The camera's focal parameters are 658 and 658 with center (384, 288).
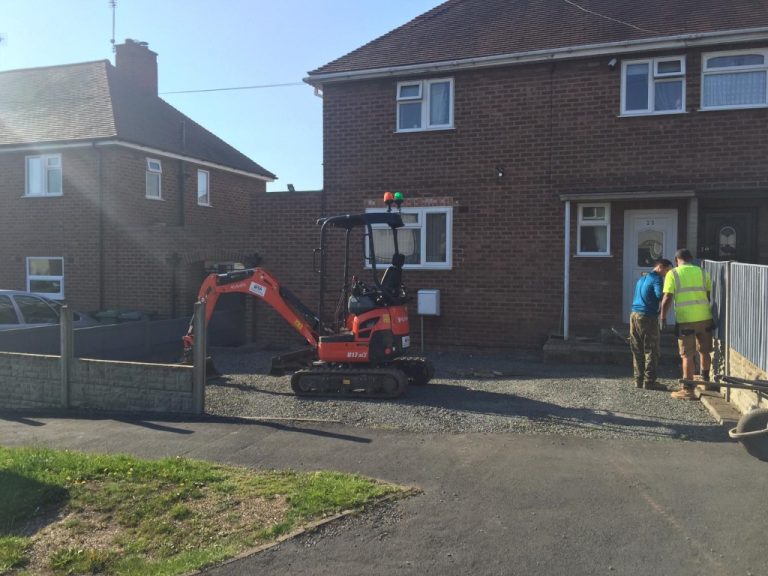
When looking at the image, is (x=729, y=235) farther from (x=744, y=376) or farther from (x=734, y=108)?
(x=744, y=376)

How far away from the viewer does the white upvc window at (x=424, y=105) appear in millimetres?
13367

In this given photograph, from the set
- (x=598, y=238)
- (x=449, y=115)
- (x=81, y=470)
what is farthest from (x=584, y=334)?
(x=81, y=470)

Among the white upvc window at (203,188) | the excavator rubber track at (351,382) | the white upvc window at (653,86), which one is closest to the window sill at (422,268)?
the white upvc window at (653,86)

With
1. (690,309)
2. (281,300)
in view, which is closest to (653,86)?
(690,309)

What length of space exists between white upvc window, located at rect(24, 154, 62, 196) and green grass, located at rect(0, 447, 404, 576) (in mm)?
13792

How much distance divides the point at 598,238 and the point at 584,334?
1.83 metres

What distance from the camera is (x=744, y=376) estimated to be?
7.59m

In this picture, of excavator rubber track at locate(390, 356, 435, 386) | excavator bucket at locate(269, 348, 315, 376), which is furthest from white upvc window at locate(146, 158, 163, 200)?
excavator rubber track at locate(390, 356, 435, 386)

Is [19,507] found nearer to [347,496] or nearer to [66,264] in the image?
[347,496]

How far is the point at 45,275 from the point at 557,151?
13.8m

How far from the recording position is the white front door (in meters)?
12.1

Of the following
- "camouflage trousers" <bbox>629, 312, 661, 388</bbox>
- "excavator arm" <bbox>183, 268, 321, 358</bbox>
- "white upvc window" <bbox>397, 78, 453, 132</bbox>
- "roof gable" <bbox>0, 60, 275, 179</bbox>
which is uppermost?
"roof gable" <bbox>0, 60, 275, 179</bbox>

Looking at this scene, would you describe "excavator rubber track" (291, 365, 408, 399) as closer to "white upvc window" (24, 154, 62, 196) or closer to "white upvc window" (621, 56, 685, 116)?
"white upvc window" (621, 56, 685, 116)

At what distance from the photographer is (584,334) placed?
12.3 meters
